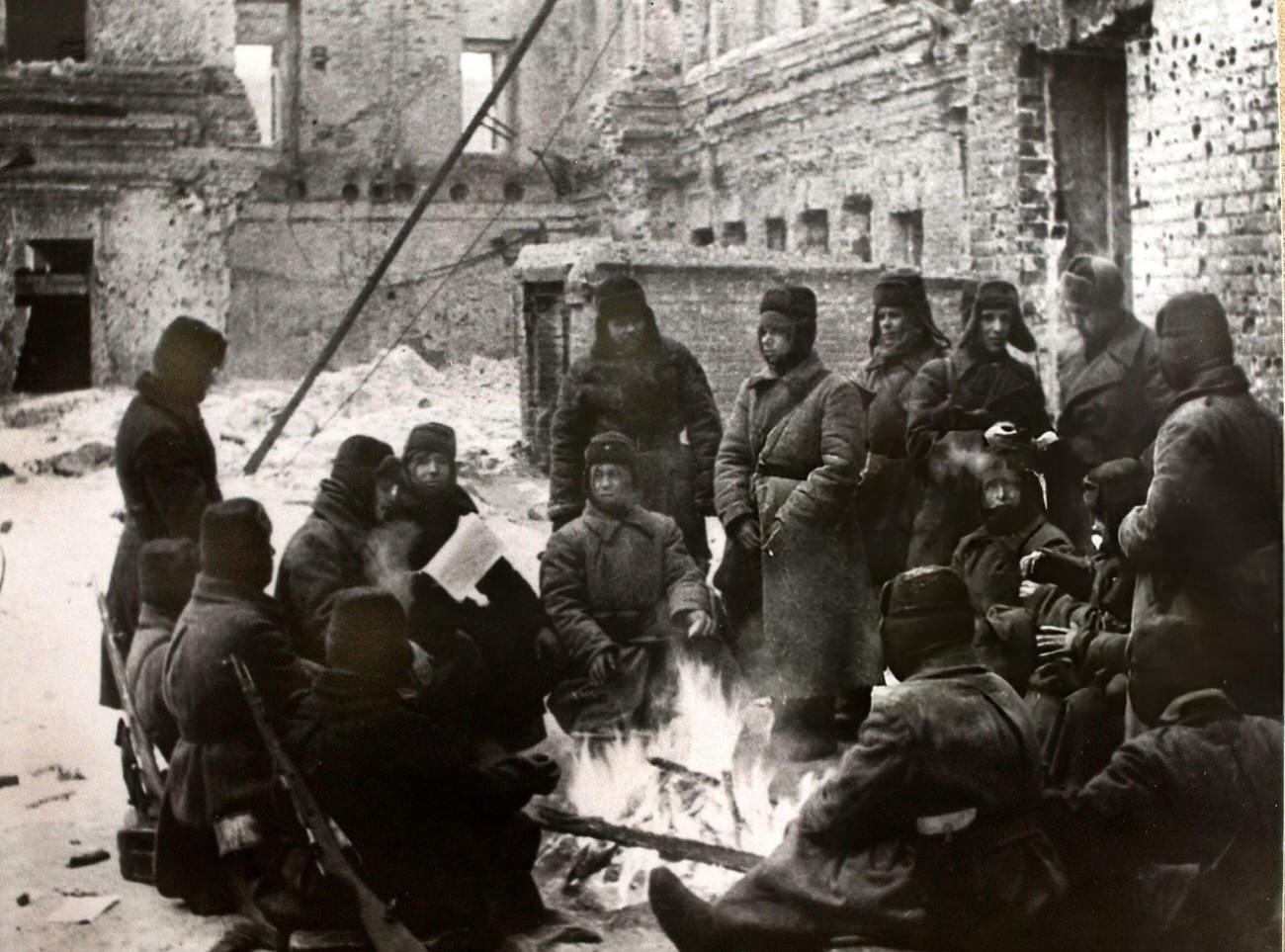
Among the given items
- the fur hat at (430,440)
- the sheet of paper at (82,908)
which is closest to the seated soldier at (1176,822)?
the fur hat at (430,440)

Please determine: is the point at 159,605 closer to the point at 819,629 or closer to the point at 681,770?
the point at 681,770

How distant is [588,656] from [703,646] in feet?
1.22

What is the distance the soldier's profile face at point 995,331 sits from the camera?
18.4 feet

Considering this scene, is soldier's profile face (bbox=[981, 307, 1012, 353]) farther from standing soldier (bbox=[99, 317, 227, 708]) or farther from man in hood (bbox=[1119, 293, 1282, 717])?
standing soldier (bbox=[99, 317, 227, 708])

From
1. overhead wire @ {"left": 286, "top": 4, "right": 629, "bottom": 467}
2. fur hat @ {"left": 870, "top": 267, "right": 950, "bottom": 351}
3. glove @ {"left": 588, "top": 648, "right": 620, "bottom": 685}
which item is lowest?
glove @ {"left": 588, "top": 648, "right": 620, "bottom": 685}

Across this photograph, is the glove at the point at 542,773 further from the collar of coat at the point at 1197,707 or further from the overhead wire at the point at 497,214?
the collar of coat at the point at 1197,707

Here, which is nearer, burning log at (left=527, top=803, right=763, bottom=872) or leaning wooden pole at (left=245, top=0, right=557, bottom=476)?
burning log at (left=527, top=803, right=763, bottom=872)

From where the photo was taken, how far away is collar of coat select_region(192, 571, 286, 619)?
479 cm

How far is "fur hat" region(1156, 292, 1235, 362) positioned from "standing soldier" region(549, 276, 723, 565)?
1.39 metres

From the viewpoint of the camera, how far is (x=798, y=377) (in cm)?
542

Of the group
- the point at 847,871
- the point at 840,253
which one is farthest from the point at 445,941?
the point at 840,253

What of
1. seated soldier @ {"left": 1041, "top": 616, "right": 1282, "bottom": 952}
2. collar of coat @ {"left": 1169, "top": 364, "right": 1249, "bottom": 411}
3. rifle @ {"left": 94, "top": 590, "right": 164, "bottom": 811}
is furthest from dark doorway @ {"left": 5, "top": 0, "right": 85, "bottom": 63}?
seated soldier @ {"left": 1041, "top": 616, "right": 1282, "bottom": 952}

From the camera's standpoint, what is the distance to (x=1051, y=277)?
5855 mm

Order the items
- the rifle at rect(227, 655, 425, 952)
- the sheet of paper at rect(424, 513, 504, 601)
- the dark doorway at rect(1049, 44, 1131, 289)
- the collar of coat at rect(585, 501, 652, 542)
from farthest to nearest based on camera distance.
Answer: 1. the dark doorway at rect(1049, 44, 1131, 289)
2. the collar of coat at rect(585, 501, 652, 542)
3. the sheet of paper at rect(424, 513, 504, 601)
4. the rifle at rect(227, 655, 425, 952)
